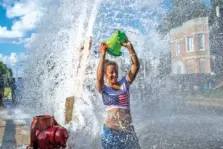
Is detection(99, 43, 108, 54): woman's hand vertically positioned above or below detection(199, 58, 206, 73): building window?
below

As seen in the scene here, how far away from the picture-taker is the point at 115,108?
418 centimetres

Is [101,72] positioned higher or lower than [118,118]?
higher

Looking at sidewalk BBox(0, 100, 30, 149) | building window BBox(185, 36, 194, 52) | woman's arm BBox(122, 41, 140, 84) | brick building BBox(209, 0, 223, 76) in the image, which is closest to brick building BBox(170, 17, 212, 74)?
building window BBox(185, 36, 194, 52)

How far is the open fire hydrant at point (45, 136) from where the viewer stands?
276 cm

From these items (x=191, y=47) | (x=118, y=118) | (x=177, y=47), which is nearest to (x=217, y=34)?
(x=191, y=47)

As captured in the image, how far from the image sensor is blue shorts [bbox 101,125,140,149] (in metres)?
4.18

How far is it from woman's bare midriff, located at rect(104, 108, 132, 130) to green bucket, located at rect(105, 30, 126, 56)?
2.05 ft

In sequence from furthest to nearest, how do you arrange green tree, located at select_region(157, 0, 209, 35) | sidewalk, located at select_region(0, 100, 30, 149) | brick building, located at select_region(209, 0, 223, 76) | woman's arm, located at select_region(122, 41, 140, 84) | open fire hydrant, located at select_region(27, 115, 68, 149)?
green tree, located at select_region(157, 0, 209, 35), brick building, located at select_region(209, 0, 223, 76), sidewalk, located at select_region(0, 100, 30, 149), woman's arm, located at select_region(122, 41, 140, 84), open fire hydrant, located at select_region(27, 115, 68, 149)

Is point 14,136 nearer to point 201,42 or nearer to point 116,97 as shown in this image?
point 116,97

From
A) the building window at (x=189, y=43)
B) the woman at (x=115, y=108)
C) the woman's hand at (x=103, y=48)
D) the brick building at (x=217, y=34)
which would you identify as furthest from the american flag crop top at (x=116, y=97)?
the building window at (x=189, y=43)

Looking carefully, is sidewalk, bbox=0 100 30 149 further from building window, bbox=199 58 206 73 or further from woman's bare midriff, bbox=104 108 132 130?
building window, bbox=199 58 206 73

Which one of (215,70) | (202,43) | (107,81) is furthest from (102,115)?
(202,43)

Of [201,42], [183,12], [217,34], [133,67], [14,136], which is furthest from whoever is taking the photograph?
[201,42]

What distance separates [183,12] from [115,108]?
3855cm
